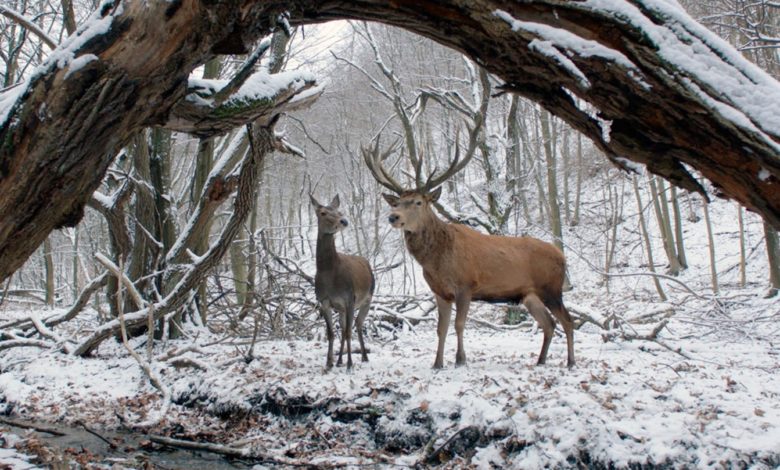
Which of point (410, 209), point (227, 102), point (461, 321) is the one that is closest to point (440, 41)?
point (227, 102)

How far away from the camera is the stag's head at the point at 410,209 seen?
6788 mm

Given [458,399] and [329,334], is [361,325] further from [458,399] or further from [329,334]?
[458,399]

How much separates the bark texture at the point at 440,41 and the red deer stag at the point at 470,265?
3.79m

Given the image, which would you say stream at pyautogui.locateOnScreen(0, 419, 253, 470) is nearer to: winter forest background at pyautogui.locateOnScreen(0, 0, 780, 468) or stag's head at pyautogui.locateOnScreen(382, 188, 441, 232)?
winter forest background at pyautogui.locateOnScreen(0, 0, 780, 468)

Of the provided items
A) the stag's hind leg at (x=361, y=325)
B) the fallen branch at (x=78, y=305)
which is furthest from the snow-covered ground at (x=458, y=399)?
the fallen branch at (x=78, y=305)

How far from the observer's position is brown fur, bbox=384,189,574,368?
6.82 meters

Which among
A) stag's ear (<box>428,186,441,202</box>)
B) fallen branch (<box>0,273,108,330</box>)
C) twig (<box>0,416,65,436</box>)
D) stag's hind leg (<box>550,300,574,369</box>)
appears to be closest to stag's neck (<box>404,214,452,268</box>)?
stag's ear (<box>428,186,441,202</box>)

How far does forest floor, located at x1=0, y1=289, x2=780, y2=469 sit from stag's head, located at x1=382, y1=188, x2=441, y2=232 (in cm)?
153

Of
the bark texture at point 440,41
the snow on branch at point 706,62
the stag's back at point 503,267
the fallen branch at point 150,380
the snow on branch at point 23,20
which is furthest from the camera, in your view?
the stag's back at point 503,267

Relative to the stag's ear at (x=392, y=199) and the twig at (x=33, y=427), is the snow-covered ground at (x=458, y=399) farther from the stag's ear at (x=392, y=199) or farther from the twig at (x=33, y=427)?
the stag's ear at (x=392, y=199)

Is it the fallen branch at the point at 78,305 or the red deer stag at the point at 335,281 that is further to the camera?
the fallen branch at the point at 78,305

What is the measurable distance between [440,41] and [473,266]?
413 cm

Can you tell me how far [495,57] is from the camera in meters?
2.84

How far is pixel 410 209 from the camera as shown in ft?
22.8
